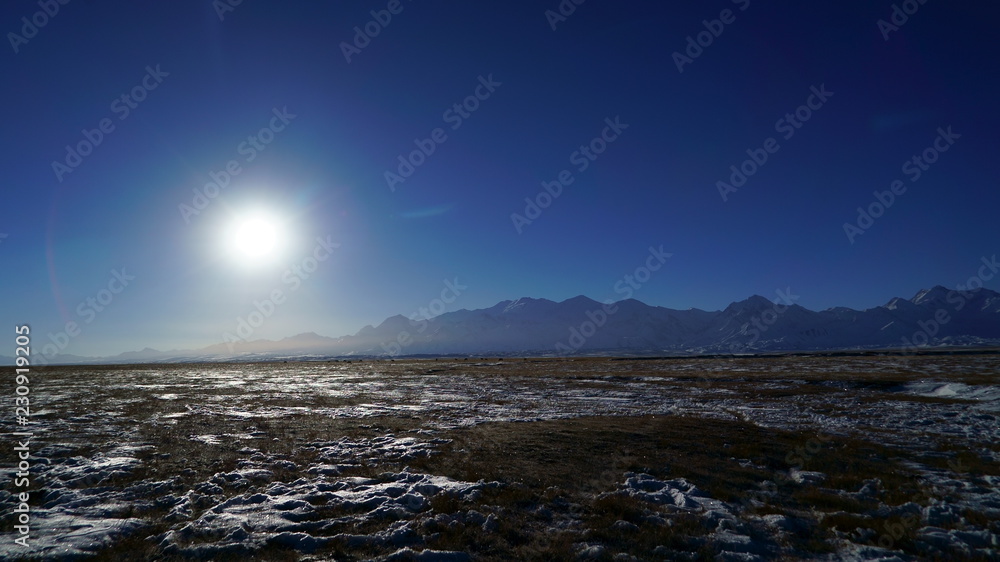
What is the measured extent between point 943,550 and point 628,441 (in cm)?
1151

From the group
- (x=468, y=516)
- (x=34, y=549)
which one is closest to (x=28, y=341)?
(x=34, y=549)

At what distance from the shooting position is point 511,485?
14352 millimetres

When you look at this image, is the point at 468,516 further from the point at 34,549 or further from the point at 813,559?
the point at 34,549

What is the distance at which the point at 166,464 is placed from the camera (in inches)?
645

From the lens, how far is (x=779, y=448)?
19.6 m

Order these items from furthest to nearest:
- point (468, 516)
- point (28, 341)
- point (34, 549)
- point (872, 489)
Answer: point (28, 341)
point (872, 489)
point (468, 516)
point (34, 549)

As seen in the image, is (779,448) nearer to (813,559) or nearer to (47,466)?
(813,559)

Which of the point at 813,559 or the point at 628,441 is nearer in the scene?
the point at 813,559

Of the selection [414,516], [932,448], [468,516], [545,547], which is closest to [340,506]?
[414,516]

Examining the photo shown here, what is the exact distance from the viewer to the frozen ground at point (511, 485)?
33.4 ft

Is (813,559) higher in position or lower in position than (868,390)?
higher

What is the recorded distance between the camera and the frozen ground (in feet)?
33.4

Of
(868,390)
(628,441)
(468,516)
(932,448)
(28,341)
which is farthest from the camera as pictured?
(868,390)

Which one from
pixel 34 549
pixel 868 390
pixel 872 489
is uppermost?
pixel 34 549
